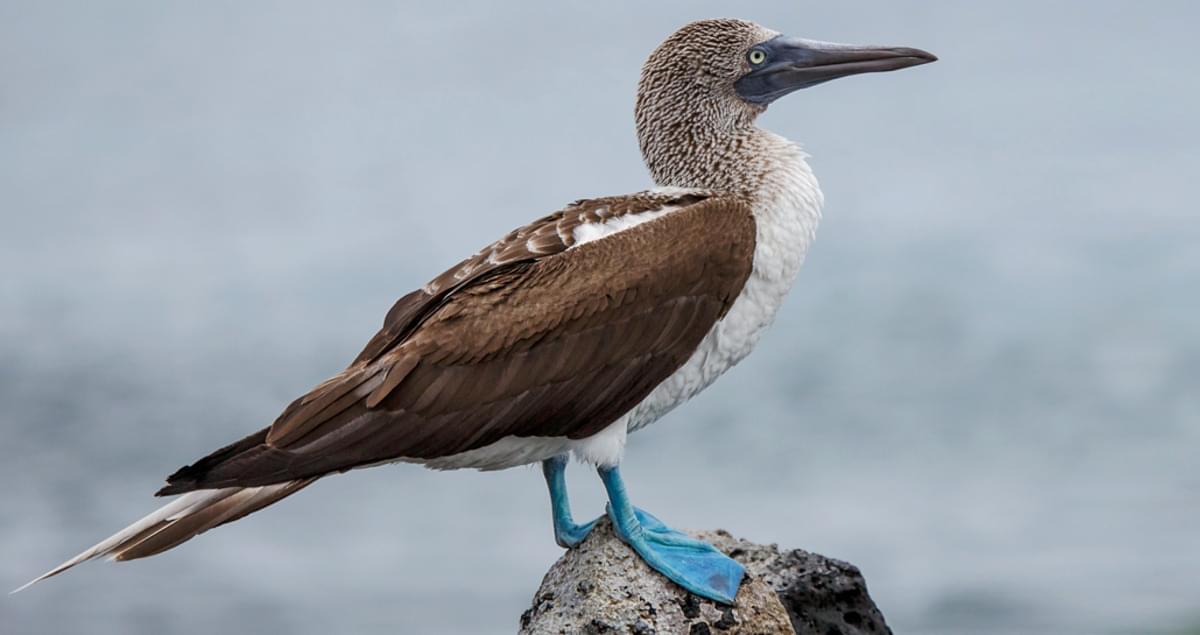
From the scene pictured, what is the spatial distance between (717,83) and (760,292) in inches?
52.4

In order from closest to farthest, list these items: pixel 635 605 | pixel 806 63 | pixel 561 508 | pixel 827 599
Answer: pixel 635 605
pixel 561 508
pixel 827 599
pixel 806 63

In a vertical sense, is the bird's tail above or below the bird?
below

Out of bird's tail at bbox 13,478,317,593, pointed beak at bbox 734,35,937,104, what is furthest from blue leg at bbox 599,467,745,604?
pointed beak at bbox 734,35,937,104

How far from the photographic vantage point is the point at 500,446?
827cm

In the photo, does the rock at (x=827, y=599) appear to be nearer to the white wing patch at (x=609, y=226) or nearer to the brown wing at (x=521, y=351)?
the brown wing at (x=521, y=351)

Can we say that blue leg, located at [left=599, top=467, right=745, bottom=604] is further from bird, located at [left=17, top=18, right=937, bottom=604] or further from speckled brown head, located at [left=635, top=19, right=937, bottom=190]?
speckled brown head, located at [left=635, top=19, right=937, bottom=190]

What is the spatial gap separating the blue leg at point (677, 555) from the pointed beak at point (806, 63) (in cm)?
233

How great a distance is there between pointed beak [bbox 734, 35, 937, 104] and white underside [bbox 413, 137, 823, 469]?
69 centimetres

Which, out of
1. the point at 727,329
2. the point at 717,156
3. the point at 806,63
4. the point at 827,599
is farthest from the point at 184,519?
the point at 806,63

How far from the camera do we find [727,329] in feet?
28.0

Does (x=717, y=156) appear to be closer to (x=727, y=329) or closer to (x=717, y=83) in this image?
(x=717, y=83)

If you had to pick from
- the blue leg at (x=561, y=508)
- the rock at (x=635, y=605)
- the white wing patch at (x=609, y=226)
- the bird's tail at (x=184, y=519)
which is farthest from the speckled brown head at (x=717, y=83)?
the bird's tail at (x=184, y=519)

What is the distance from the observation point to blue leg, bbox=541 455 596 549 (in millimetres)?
8938

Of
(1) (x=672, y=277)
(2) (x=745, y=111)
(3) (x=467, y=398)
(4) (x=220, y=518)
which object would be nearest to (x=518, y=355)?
(3) (x=467, y=398)
